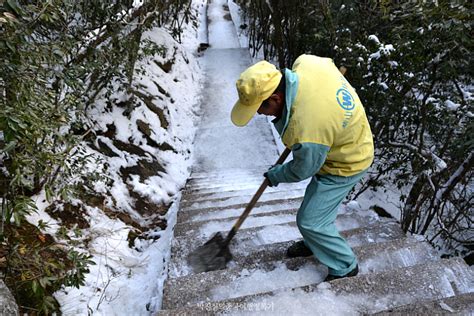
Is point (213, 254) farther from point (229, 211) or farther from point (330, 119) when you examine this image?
point (330, 119)

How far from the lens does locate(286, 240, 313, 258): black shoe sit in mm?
2549

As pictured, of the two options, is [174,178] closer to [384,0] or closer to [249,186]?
[249,186]

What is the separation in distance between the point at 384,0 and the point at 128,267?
3.53 m

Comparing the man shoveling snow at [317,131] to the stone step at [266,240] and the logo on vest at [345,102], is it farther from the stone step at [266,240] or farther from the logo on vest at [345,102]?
the stone step at [266,240]

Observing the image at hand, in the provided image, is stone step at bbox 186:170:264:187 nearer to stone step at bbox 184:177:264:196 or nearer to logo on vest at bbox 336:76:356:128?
stone step at bbox 184:177:264:196

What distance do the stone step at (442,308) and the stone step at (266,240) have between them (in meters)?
1.08

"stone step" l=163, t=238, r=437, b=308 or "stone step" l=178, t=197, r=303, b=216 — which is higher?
"stone step" l=163, t=238, r=437, b=308

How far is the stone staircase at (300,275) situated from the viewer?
1.80 m

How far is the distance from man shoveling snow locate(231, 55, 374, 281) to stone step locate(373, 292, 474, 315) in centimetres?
59

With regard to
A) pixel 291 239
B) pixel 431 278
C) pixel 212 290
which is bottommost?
pixel 291 239

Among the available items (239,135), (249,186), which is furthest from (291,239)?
(239,135)

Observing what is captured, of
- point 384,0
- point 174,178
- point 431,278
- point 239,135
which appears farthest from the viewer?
point 239,135

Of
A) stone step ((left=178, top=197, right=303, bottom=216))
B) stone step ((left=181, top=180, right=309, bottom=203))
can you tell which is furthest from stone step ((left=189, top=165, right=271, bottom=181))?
stone step ((left=178, top=197, right=303, bottom=216))

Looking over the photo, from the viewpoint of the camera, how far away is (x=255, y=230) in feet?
9.64
